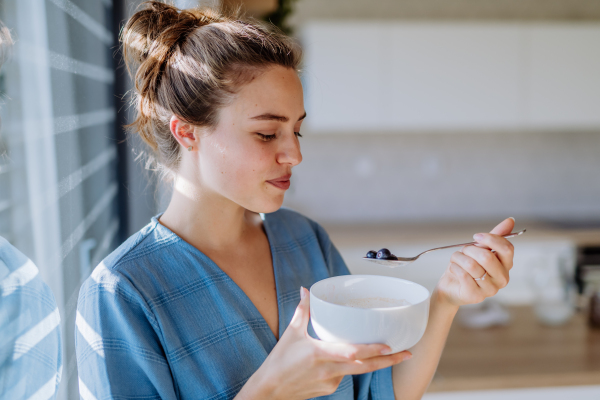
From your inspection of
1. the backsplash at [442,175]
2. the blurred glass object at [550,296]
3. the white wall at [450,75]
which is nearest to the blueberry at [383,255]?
the blurred glass object at [550,296]

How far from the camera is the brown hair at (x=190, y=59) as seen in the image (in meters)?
0.90

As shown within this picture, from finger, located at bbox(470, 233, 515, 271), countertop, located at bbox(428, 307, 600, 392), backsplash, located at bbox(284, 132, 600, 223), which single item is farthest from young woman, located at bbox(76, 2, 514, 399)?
backsplash, located at bbox(284, 132, 600, 223)

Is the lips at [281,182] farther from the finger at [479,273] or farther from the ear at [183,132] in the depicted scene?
the finger at [479,273]

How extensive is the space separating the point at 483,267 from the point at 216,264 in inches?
19.3

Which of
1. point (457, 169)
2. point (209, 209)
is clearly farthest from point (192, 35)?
point (457, 169)

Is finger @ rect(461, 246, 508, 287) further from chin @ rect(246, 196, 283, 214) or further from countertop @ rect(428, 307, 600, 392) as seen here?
countertop @ rect(428, 307, 600, 392)

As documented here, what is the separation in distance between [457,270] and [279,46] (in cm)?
54

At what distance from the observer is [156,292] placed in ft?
2.82

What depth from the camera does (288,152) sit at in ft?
2.94

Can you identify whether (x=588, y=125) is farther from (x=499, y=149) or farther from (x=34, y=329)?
(x=34, y=329)

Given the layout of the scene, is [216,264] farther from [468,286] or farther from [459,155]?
[459,155]

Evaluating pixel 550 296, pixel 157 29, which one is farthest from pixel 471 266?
pixel 550 296

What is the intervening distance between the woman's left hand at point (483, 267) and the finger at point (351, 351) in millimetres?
262

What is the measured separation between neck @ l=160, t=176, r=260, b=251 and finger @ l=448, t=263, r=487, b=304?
1.48ft
